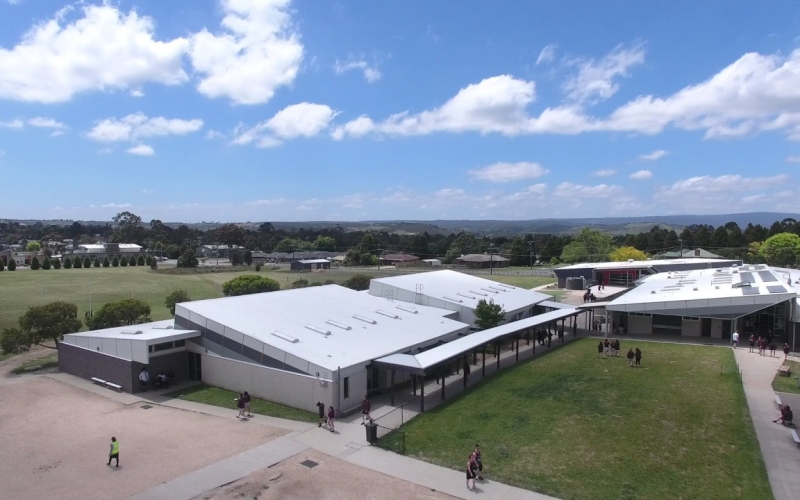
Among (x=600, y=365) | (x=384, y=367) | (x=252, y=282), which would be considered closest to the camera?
(x=384, y=367)

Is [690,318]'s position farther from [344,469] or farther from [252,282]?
[252,282]

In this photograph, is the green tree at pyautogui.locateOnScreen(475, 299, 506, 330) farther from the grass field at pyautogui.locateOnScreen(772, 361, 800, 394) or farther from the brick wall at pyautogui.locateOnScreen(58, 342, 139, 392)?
the brick wall at pyautogui.locateOnScreen(58, 342, 139, 392)

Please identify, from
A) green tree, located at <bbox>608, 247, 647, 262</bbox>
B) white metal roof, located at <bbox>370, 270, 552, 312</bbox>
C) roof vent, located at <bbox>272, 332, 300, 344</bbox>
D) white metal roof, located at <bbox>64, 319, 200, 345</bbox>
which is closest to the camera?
roof vent, located at <bbox>272, 332, 300, 344</bbox>

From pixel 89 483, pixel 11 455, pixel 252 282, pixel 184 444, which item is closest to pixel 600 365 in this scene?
pixel 184 444

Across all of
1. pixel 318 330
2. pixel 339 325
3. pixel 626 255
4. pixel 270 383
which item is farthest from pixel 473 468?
pixel 626 255

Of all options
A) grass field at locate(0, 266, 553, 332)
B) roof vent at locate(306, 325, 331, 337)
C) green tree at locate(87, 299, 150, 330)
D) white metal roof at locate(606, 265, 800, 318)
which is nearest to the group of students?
roof vent at locate(306, 325, 331, 337)

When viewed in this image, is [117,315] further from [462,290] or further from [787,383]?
[787,383]

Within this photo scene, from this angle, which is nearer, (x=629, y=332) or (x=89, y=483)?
(x=89, y=483)

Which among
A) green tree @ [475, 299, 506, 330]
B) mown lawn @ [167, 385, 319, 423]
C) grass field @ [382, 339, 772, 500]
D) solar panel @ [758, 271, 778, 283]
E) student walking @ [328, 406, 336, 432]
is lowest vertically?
mown lawn @ [167, 385, 319, 423]
